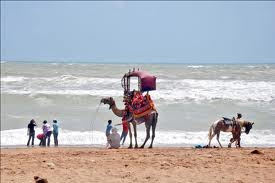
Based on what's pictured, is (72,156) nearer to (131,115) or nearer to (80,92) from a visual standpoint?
(131,115)

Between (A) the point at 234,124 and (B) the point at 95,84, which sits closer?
(A) the point at 234,124

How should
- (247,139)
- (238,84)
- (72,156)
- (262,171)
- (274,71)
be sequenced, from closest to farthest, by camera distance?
(274,71) → (262,171) → (72,156) → (247,139) → (238,84)

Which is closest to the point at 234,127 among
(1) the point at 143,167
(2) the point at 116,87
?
(1) the point at 143,167

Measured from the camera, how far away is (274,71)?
985 cm

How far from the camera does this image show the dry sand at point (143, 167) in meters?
12.4

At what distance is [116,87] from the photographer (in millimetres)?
40031

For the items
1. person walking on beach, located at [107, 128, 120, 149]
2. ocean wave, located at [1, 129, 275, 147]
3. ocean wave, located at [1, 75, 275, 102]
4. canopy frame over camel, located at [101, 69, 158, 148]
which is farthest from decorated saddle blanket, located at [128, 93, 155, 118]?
ocean wave, located at [1, 75, 275, 102]

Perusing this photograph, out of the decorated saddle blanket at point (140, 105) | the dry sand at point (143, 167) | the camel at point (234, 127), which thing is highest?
the decorated saddle blanket at point (140, 105)

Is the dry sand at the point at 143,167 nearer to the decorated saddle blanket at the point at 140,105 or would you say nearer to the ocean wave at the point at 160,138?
the decorated saddle blanket at the point at 140,105

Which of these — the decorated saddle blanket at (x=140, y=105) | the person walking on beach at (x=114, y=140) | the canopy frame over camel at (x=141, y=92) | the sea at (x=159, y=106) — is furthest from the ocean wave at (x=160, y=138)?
the decorated saddle blanket at (x=140, y=105)

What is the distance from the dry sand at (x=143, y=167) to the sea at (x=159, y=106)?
7.36 ft

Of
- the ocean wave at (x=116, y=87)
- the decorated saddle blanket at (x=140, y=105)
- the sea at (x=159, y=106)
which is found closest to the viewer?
the decorated saddle blanket at (x=140, y=105)

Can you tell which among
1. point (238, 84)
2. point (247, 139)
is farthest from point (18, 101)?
point (247, 139)

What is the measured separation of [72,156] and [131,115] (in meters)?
3.30
